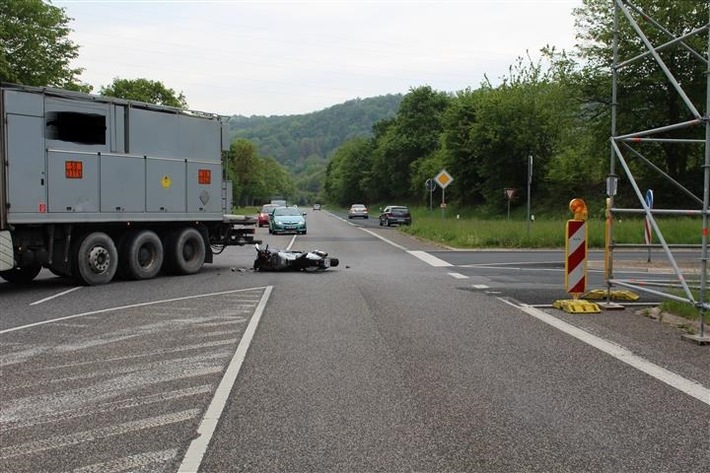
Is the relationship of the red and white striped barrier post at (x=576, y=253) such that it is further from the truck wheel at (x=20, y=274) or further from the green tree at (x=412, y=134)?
the green tree at (x=412, y=134)

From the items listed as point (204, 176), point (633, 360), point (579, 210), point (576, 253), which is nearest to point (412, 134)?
point (204, 176)

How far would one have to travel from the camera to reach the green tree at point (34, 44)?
40844 millimetres

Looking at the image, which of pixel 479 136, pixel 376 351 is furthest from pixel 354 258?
pixel 479 136

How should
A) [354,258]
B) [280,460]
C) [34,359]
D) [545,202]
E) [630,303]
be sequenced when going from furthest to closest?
1. [545,202]
2. [354,258]
3. [630,303]
4. [34,359]
5. [280,460]

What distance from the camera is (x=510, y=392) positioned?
19.4 ft

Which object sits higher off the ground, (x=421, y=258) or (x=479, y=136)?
(x=479, y=136)

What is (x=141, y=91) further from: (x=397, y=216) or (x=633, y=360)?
(x=633, y=360)

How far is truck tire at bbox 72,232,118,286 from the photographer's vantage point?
13867mm

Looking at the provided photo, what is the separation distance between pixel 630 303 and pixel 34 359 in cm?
891

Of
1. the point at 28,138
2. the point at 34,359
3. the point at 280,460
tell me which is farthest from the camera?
the point at 28,138

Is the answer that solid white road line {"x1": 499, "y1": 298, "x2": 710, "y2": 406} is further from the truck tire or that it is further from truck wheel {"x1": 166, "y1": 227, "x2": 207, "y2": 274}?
truck wheel {"x1": 166, "y1": 227, "x2": 207, "y2": 274}

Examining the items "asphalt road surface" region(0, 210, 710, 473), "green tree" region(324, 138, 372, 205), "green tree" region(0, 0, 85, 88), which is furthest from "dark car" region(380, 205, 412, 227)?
"green tree" region(324, 138, 372, 205)

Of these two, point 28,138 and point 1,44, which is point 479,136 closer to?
point 1,44

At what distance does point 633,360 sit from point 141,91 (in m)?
69.9
